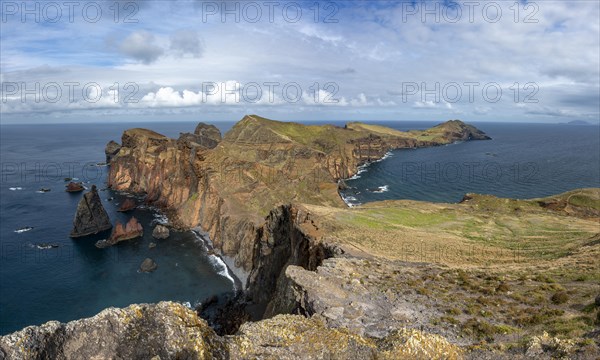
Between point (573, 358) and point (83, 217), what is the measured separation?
10396 centimetres

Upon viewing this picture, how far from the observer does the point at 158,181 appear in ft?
408

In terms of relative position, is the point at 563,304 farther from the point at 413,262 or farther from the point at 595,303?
the point at 413,262

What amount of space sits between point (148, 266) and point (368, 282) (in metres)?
60.5

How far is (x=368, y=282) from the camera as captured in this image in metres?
26.5

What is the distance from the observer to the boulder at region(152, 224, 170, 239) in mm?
89438

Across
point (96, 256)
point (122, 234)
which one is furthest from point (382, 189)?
point (96, 256)

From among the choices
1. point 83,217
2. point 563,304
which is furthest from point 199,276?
point 563,304

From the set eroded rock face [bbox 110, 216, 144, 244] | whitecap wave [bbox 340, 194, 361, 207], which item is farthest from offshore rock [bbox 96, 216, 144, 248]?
whitecap wave [bbox 340, 194, 361, 207]

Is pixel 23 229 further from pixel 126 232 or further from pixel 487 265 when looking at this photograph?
pixel 487 265

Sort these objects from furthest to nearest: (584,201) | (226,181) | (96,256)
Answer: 1. (226,181)
2. (584,201)
3. (96,256)

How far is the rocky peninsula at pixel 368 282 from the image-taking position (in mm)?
10062

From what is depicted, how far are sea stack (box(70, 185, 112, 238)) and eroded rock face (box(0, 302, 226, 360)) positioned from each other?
9583 cm

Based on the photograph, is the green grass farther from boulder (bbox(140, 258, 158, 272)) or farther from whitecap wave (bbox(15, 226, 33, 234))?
whitecap wave (bbox(15, 226, 33, 234))

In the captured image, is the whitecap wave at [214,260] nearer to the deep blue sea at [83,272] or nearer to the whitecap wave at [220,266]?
the whitecap wave at [220,266]
